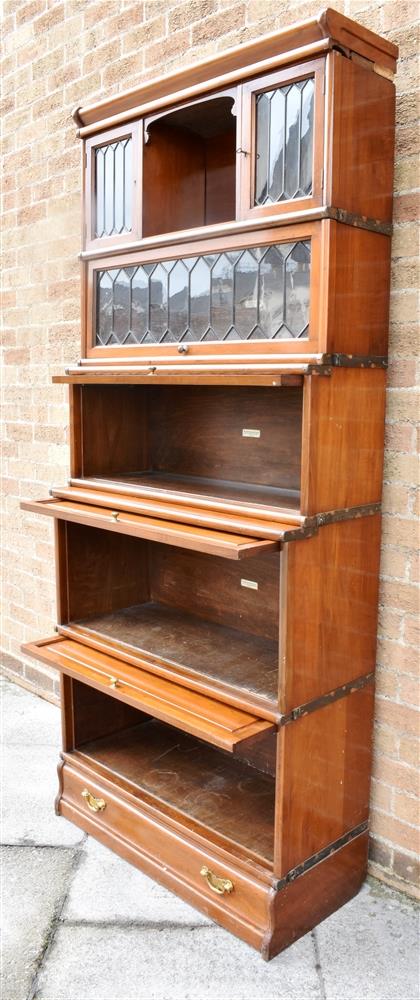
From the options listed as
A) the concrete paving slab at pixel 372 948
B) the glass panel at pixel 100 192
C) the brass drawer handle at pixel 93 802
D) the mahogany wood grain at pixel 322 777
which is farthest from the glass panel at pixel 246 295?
the concrete paving slab at pixel 372 948

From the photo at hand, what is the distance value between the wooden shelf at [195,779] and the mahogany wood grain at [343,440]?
985mm

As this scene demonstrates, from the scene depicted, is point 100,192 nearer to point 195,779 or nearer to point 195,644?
point 195,644

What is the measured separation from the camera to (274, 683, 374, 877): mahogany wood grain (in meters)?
2.10

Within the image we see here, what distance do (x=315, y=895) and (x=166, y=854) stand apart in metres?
0.46

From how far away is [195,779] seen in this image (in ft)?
8.70

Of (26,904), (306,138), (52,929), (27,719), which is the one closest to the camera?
(306,138)

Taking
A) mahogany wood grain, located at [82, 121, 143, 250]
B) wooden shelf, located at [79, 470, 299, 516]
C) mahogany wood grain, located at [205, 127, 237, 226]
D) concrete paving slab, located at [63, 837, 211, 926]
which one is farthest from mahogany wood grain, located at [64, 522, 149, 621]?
mahogany wood grain, located at [205, 127, 237, 226]

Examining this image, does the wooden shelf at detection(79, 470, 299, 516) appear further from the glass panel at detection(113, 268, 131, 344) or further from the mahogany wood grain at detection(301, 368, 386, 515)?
the glass panel at detection(113, 268, 131, 344)

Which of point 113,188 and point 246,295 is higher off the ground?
point 113,188

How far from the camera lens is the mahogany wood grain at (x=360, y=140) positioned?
1.92 m

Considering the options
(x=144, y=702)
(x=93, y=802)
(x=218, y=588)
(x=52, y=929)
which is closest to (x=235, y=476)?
(x=218, y=588)

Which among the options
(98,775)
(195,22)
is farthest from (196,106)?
(98,775)

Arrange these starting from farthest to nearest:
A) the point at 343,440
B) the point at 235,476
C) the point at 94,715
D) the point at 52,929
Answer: the point at 94,715
the point at 235,476
the point at 52,929
the point at 343,440

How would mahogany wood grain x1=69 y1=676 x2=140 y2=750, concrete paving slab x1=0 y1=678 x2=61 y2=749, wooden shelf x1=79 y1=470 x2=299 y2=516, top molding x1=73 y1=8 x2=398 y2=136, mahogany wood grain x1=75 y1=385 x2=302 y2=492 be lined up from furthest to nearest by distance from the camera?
concrete paving slab x1=0 y1=678 x2=61 y2=749 < mahogany wood grain x1=69 y1=676 x2=140 y2=750 < mahogany wood grain x1=75 y1=385 x2=302 y2=492 < wooden shelf x1=79 y1=470 x2=299 y2=516 < top molding x1=73 y1=8 x2=398 y2=136
